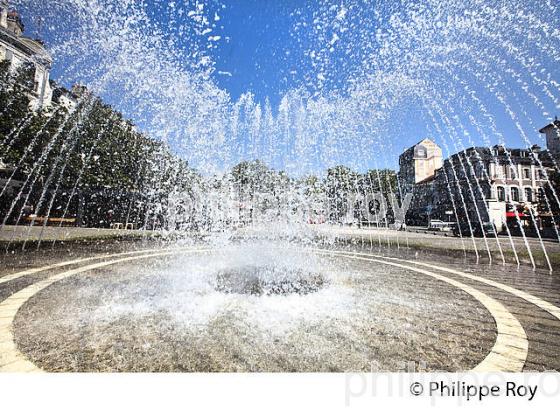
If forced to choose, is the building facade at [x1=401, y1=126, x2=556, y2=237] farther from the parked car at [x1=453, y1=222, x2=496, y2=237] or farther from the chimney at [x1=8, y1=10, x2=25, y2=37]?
the chimney at [x1=8, y1=10, x2=25, y2=37]

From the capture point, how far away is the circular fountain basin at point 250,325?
341cm

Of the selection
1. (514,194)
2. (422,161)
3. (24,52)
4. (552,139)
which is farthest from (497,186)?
(24,52)

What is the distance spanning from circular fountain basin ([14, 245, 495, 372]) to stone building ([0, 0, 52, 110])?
31659 mm

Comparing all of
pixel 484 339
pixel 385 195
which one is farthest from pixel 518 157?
pixel 484 339

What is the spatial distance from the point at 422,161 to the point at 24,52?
77.9 meters

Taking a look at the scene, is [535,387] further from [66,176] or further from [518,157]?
[518,157]

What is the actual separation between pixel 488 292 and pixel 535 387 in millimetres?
4316

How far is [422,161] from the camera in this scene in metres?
75.1

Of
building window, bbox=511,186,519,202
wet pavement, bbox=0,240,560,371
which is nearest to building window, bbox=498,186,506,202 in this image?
building window, bbox=511,186,519,202

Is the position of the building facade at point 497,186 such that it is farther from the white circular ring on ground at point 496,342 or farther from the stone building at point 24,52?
the stone building at point 24,52

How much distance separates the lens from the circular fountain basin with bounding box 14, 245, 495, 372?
341 centimetres

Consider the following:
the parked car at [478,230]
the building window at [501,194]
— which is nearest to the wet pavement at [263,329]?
the parked car at [478,230]

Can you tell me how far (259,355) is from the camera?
11.5ft

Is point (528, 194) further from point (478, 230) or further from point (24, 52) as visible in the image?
point (24, 52)
